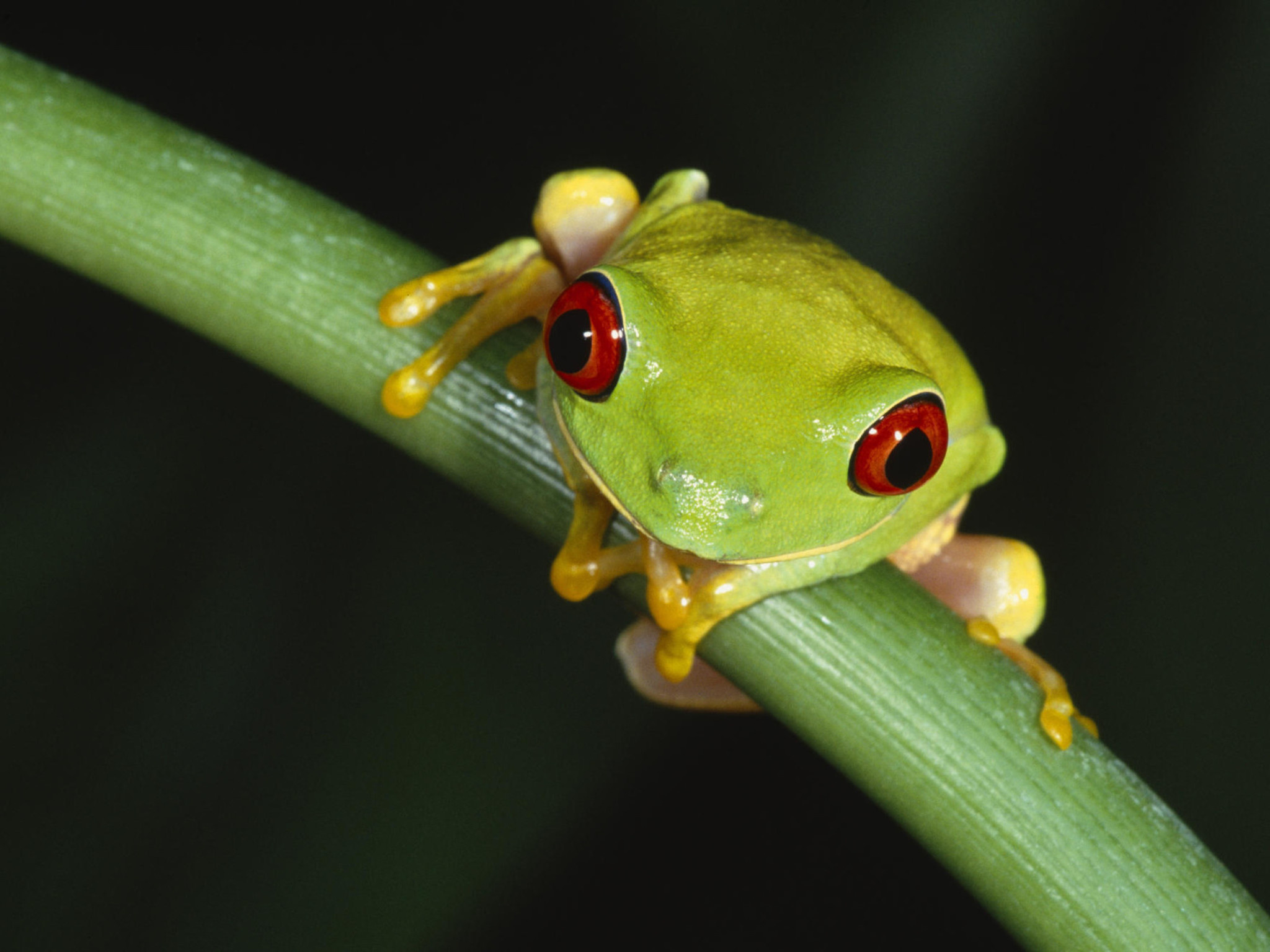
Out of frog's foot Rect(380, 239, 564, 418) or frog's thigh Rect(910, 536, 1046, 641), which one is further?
frog's thigh Rect(910, 536, 1046, 641)

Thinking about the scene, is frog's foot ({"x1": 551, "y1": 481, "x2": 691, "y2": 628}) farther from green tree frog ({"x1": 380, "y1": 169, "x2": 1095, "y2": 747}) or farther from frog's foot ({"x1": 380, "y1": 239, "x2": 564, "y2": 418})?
frog's foot ({"x1": 380, "y1": 239, "x2": 564, "y2": 418})

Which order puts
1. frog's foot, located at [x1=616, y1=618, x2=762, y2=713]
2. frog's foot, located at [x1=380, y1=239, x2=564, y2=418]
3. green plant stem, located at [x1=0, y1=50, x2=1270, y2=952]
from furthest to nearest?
frog's foot, located at [x1=616, y1=618, x2=762, y2=713] → frog's foot, located at [x1=380, y1=239, x2=564, y2=418] → green plant stem, located at [x1=0, y1=50, x2=1270, y2=952]

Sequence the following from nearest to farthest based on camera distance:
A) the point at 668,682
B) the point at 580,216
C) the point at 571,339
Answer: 1. the point at 571,339
2. the point at 580,216
3. the point at 668,682

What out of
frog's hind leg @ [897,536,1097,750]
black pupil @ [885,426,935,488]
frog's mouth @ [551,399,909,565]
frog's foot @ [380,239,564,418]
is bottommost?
frog's hind leg @ [897,536,1097,750]

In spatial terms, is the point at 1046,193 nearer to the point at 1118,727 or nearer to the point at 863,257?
the point at 863,257

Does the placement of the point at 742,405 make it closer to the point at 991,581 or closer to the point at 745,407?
the point at 745,407

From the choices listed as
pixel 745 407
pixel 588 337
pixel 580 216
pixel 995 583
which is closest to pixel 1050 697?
pixel 745 407

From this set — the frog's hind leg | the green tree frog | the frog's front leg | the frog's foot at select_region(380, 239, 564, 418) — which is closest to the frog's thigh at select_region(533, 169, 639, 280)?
the frog's front leg

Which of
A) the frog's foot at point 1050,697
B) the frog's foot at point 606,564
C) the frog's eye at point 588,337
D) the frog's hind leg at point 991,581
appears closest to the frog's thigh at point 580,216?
the frog's eye at point 588,337
